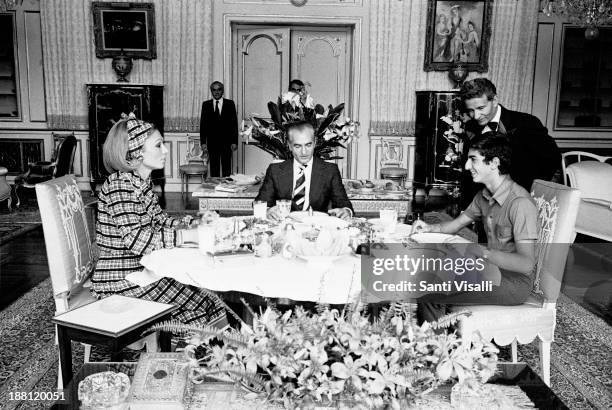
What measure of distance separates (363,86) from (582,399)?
697 cm

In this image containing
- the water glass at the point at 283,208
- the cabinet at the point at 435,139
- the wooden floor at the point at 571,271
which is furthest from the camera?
the cabinet at the point at 435,139

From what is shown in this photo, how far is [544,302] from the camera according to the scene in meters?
2.95

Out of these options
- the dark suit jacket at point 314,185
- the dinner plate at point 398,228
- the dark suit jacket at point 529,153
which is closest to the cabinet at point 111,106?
the dark suit jacket at point 314,185

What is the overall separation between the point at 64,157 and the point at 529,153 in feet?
20.6

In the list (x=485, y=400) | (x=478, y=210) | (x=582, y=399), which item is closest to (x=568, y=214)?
(x=478, y=210)

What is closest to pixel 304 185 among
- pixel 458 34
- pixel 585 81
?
pixel 458 34

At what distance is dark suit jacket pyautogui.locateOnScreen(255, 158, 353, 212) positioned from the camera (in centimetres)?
391

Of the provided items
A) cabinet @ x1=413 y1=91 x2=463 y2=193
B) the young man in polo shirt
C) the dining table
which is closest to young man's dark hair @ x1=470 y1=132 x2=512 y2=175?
the young man in polo shirt

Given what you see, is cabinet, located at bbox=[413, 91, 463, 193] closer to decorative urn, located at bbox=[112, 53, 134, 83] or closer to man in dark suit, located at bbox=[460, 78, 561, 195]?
decorative urn, located at bbox=[112, 53, 134, 83]

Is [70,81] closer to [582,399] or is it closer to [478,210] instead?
[478,210]

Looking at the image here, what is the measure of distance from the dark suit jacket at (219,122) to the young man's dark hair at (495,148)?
6.25 m

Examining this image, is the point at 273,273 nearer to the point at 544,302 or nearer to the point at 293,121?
the point at 544,302

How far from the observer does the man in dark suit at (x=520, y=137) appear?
3881 mm

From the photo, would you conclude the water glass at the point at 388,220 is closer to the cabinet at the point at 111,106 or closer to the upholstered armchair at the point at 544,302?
the upholstered armchair at the point at 544,302
